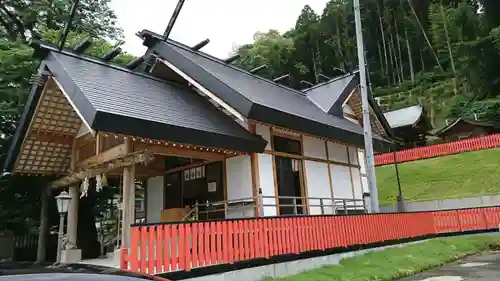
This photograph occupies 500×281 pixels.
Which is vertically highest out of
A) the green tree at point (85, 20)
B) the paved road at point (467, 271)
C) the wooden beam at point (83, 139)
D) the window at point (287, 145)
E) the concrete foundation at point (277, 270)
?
the green tree at point (85, 20)

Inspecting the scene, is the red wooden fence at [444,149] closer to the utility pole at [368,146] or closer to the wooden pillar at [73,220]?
the utility pole at [368,146]

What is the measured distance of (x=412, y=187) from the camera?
21328mm

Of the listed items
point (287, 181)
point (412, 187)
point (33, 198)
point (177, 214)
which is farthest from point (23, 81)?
point (412, 187)

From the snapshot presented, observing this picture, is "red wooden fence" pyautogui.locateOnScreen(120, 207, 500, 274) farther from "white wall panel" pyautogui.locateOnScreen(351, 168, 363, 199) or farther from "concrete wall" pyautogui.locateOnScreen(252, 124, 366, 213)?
"white wall panel" pyautogui.locateOnScreen(351, 168, 363, 199)

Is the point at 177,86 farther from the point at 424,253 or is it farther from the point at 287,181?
the point at 424,253

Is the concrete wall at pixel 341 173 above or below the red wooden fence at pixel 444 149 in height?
below

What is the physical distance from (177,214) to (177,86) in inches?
155

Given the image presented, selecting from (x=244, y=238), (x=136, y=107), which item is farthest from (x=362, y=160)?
(x=136, y=107)

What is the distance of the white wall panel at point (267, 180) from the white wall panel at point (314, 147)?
6.33ft

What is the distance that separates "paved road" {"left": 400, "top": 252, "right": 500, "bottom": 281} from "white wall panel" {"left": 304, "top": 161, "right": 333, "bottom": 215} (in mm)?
3994

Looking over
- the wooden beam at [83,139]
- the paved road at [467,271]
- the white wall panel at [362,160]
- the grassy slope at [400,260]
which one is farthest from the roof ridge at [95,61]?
the paved road at [467,271]

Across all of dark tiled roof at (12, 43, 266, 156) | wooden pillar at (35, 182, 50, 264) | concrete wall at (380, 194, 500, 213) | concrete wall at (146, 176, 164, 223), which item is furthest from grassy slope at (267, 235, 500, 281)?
wooden pillar at (35, 182, 50, 264)

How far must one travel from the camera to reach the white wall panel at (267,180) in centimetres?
1016

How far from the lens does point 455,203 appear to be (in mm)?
17672
